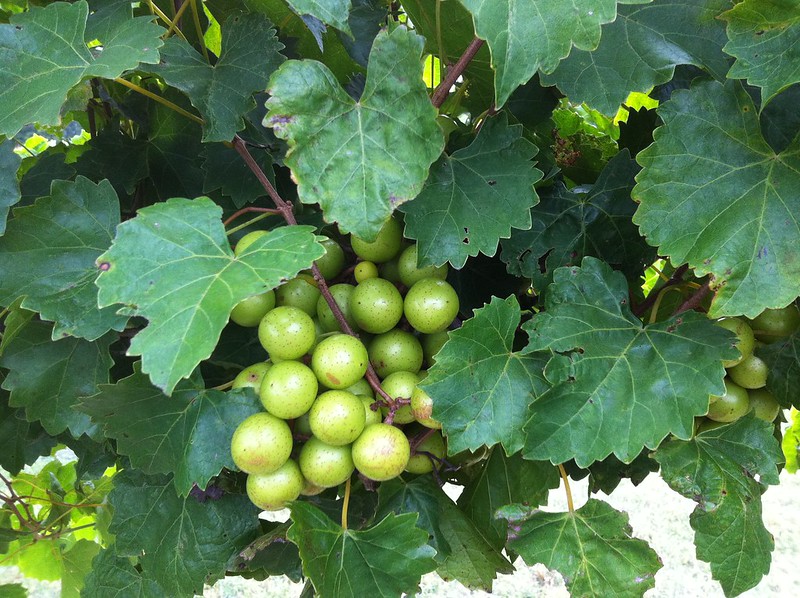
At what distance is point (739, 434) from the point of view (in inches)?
28.6

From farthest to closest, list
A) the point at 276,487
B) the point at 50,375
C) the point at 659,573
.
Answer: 1. the point at 659,573
2. the point at 50,375
3. the point at 276,487

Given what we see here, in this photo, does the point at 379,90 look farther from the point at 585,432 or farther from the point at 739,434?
the point at 739,434

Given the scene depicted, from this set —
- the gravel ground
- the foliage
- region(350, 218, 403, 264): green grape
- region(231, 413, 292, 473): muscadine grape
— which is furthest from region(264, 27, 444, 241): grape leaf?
the gravel ground

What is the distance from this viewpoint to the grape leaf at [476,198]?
2.33 ft

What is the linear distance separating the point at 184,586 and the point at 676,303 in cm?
69

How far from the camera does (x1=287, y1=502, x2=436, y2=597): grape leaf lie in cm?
68

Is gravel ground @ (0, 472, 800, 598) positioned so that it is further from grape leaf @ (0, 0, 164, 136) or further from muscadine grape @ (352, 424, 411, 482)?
grape leaf @ (0, 0, 164, 136)

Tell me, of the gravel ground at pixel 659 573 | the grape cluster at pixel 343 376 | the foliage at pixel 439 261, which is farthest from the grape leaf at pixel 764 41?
the gravel ground at pixel 659 573

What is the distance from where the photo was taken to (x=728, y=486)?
725 millimetres

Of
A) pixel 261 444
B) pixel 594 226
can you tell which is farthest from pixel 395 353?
pixel 594 226

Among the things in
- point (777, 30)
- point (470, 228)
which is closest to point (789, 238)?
point (777, 30)

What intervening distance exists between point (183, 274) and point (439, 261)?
0.26 metres

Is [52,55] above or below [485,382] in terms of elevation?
above

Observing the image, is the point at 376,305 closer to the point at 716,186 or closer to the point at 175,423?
the point at 175,423
